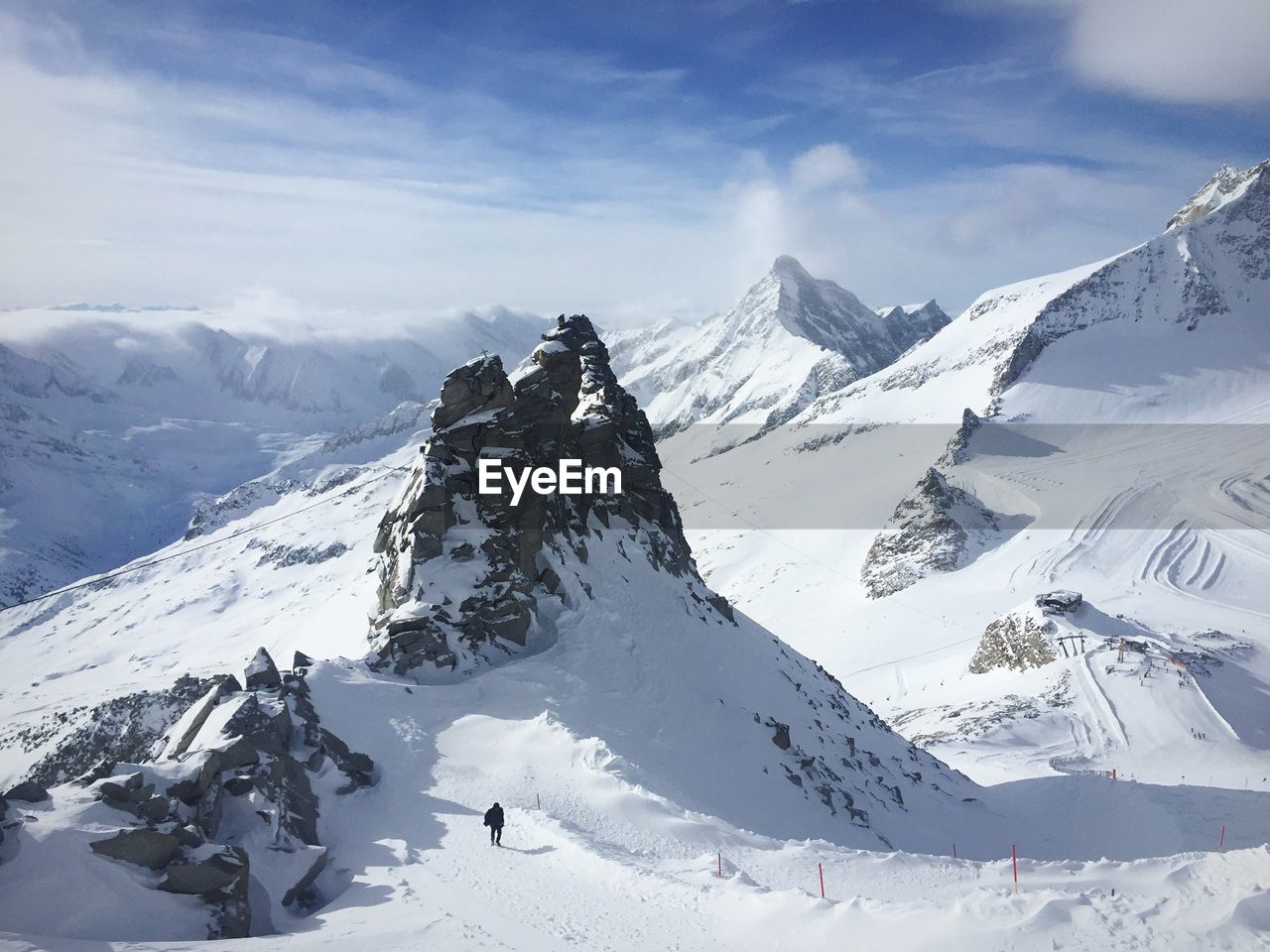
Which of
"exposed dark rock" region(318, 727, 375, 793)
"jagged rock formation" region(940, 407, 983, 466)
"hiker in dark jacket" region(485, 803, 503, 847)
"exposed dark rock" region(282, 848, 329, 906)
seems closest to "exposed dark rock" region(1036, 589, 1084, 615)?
"hiker in dark jacket" region(485, 803, 503, 847)

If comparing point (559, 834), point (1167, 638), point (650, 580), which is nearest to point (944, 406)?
point (1167, 638)

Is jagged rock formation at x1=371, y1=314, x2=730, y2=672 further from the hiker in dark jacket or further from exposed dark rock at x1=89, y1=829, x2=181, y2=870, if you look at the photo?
exposed dark rock at x1=89, y1=829, x2=181, y2=870

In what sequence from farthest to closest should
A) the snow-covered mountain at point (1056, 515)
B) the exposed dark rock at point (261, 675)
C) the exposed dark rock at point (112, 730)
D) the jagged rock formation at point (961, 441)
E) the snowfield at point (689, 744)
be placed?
1. the jagged rock formation at point (961, 441)
2. the snow-covered mountain at point (1056, 515)
3. the exposed dark rock at point (112, 730)
4. the exposed dark rock at point (261, 675)
5. the snowfield at point (689, 744)

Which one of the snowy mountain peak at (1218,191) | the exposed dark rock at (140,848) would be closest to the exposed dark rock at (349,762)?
the exposed dark rock at (140,848)

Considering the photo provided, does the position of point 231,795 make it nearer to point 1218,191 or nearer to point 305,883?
point 305,883

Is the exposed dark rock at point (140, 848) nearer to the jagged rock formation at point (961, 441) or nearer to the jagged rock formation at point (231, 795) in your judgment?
the jagged rock formation at point (231, 795)

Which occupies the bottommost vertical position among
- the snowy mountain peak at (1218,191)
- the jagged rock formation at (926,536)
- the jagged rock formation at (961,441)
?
the jagged rock formation at (926,536)

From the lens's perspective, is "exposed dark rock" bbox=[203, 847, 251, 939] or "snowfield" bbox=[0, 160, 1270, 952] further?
"exposed dark rock" bbox=[203, 847, 251, 939]

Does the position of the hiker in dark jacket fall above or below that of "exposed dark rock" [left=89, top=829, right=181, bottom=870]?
below
